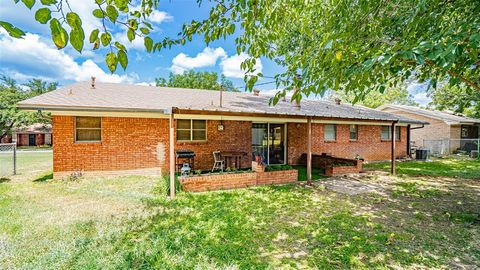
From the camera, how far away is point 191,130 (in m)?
10.7

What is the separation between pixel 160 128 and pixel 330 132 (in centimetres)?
939

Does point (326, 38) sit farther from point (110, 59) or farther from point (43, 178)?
point (43, 178)

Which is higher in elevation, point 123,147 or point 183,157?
point 123,147

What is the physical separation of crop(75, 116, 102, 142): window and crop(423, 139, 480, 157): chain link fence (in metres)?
24.7

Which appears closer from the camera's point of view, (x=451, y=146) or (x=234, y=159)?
(x=234, y=159)


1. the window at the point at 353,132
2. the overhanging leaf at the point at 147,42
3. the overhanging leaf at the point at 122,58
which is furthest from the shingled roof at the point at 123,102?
the overhanging leaf at the point at 122,58

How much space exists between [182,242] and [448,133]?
2624cm

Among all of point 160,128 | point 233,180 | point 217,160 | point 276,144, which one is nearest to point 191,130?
point 160,128

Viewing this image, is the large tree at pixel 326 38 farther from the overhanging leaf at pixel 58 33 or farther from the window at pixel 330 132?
the window at pixel 330 132

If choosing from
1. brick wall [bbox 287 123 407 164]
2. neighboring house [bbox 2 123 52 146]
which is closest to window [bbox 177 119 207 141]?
brick wall [bbox 287 123 407 164]

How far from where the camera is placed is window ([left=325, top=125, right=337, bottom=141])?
1363cm

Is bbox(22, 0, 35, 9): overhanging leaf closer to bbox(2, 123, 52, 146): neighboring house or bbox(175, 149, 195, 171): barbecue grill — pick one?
bbox(175, 149, 195, 171): barbecue grill

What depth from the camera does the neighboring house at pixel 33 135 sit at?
3306 centimetres

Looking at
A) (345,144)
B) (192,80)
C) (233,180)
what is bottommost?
(233,180)
